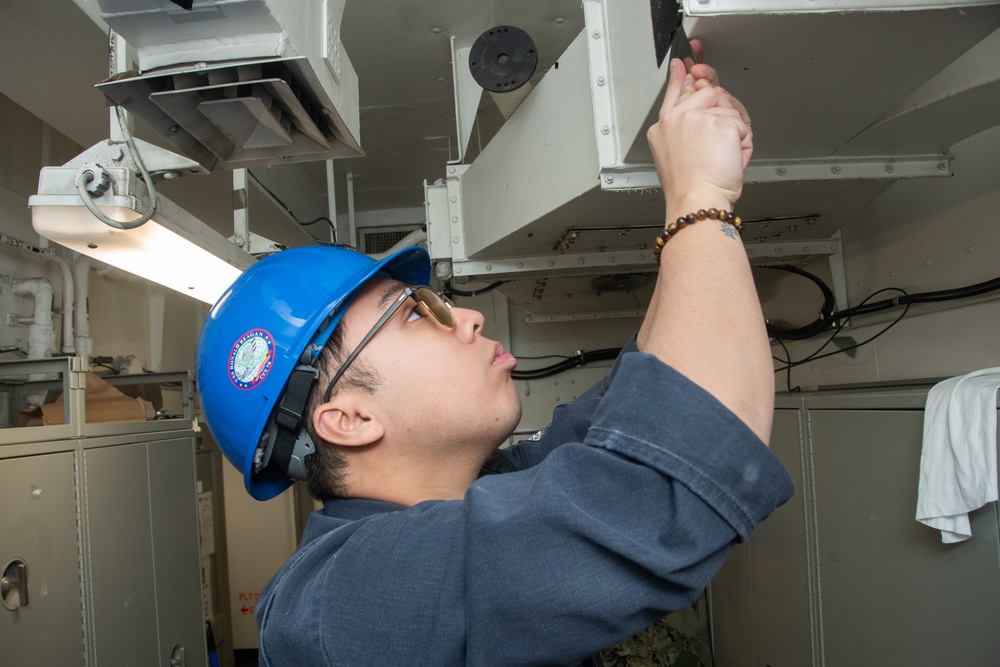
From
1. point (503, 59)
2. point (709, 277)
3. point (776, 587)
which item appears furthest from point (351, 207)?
point (709, 277)

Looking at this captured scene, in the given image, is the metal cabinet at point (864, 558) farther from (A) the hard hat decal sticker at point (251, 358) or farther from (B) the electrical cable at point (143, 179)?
(B) the electrical cable at point (143, 179)

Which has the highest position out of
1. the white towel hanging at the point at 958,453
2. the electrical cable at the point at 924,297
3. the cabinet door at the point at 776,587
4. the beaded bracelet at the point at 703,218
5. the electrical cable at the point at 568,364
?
the beaded bracelet at the point at 703,218

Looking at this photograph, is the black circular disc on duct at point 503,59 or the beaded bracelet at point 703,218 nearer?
the beaded bracelet at point 703,218

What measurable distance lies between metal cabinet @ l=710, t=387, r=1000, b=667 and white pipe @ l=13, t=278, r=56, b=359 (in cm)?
327

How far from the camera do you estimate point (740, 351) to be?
0.70 metres

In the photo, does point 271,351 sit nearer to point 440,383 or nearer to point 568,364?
point 440,383

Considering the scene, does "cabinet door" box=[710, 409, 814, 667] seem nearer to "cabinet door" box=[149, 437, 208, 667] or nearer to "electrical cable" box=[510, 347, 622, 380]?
"electrical cable" box=[510, 347, 622, 380]

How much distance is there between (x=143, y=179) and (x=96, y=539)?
62.4 inches

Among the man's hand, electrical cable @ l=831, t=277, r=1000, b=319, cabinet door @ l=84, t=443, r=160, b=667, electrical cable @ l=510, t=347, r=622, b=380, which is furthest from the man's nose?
electrical cable @ l=510, t=347, r=622, b=380

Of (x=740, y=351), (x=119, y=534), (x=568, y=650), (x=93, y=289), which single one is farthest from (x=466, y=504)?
(x=93, y=289)

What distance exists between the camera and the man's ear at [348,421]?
109 centimetres

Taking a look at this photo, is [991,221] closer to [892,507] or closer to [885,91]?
[892,507]

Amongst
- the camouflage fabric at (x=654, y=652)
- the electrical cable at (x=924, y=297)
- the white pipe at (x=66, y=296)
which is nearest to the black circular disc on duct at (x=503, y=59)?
the electrical cable at (x=924, y=297)

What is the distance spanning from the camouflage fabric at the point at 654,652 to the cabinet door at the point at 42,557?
243cm
